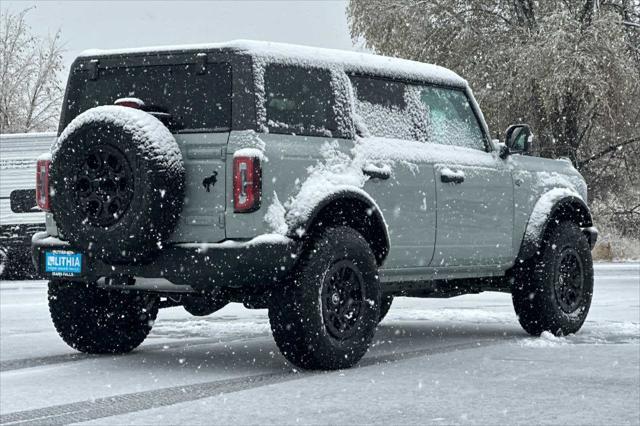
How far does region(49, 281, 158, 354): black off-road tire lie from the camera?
8750 mm

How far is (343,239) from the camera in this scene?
26.9 feet

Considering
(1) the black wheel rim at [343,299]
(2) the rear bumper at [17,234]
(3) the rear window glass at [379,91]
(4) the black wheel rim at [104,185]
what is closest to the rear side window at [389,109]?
(3) the rear window glass at [379,91]

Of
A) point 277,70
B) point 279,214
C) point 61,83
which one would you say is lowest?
point 61,83

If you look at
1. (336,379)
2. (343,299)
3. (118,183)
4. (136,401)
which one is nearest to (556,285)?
(343,299)

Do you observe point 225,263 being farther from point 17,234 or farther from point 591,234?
point 17,234

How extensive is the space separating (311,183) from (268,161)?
16.6 inches

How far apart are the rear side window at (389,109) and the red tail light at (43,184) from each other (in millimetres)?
2203

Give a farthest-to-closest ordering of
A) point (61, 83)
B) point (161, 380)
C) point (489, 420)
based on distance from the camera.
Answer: point (61, 83) < point (161, 380) < point (489, 420)

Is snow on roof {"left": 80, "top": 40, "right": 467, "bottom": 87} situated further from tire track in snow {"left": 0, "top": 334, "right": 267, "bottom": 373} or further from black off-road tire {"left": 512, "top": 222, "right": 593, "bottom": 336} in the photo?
tire track in snow {"left": 0, "top": 334, "right": 267, "bottom": 373}

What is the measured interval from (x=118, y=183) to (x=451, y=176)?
281 cm

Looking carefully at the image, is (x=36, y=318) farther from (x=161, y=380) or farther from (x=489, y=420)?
(x=489, y=420)

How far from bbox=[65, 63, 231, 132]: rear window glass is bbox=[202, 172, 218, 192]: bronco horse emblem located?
1.05 feet

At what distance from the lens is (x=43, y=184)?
28.1 feet

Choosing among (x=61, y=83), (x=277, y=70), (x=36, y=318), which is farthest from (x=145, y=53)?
(x=61, y=83)
